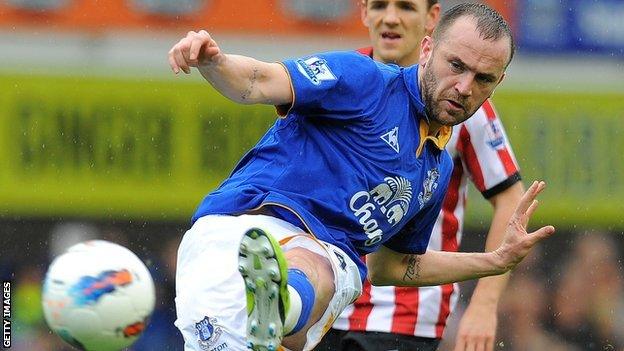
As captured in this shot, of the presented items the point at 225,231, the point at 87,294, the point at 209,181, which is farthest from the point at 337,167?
the point at 209,181

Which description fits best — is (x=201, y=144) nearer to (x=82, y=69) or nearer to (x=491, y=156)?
(x=82, y=69)

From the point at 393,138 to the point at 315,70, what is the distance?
0.45 metres

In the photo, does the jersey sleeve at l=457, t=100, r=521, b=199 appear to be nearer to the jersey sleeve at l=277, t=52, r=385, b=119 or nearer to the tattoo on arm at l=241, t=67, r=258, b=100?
the jersey sleeve at l=277, t=52, r=385, b=119

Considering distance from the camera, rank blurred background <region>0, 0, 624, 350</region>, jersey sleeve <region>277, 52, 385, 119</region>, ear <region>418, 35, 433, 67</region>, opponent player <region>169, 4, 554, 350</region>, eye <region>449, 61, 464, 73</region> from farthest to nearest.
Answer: blurred background <region>0, 0, 624, 350</region> < ear <region>418, 35, 433, 67</region> < eye <region>449, 61, 464, 73</region> < jersey sleeve <region>277, 52, 385, 119</region> < opponent player <region>169, 4, 554, 350</region>

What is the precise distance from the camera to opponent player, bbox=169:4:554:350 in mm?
4543

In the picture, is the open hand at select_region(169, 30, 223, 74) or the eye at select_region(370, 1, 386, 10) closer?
the open hand at select_region(169, 30, 223, 74)

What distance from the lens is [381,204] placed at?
203 inches

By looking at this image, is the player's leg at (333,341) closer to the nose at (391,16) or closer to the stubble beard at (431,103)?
the nose at (391,16)

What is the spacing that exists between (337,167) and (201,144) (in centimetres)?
542

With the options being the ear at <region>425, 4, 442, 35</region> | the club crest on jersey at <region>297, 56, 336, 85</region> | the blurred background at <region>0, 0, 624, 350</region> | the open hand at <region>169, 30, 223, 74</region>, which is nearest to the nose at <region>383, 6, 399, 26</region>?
the ear at <region>425, 4, 442, 35</region>

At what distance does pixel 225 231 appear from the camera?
486cm

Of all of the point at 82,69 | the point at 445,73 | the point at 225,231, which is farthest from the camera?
the point at 82,69

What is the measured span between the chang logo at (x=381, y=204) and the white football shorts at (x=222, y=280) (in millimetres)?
185

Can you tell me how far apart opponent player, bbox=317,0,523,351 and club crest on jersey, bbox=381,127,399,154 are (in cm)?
145
